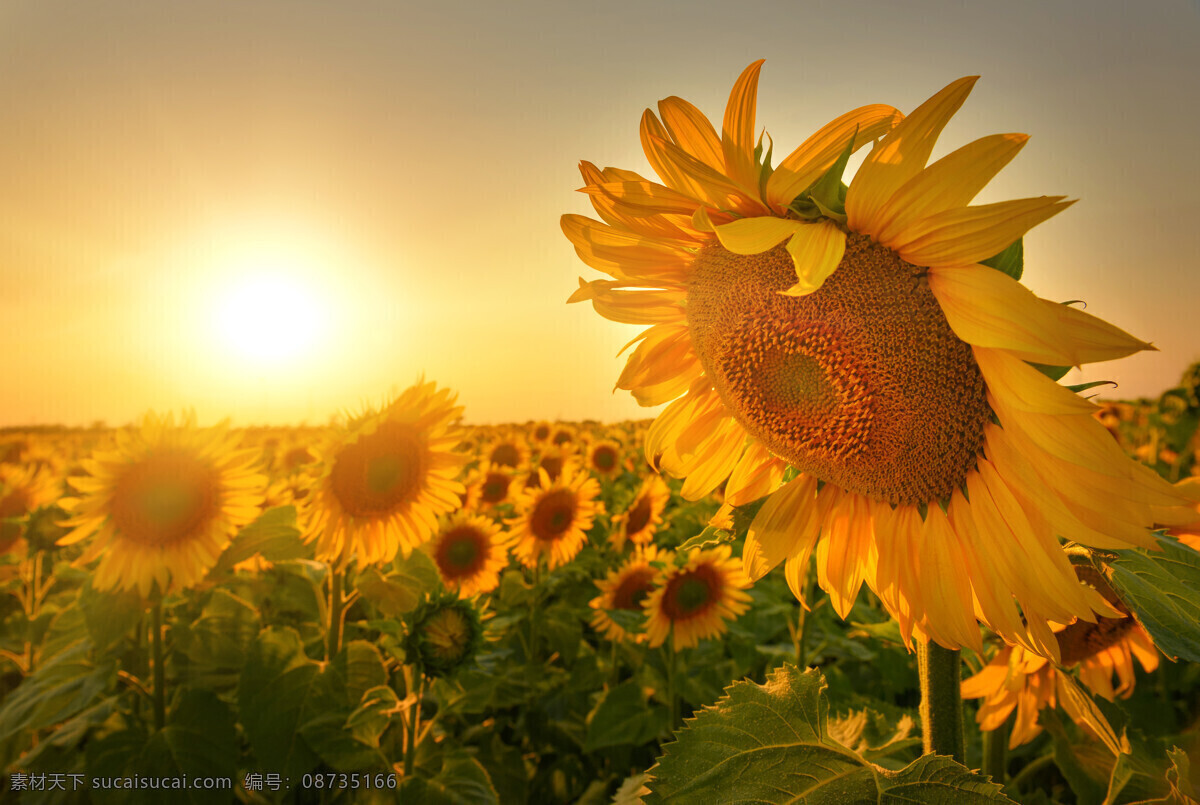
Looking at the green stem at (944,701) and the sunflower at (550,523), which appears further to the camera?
the sunflower at (550,523)

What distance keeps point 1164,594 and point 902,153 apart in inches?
29.6

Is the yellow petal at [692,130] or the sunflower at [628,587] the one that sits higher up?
the yellow petal at [692,130]

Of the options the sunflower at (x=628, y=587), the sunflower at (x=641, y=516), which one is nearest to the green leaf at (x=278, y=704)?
the sunflower at (x=628, y=587)

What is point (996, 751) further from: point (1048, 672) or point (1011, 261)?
point (1011, 261)

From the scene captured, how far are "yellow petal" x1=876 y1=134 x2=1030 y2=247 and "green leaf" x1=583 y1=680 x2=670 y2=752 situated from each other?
284 centimetres

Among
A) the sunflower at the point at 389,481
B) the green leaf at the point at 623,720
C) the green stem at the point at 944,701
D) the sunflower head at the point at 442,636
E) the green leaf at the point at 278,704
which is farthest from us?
the green leaf at the point at 623,720

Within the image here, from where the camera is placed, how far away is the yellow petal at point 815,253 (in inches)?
31.6

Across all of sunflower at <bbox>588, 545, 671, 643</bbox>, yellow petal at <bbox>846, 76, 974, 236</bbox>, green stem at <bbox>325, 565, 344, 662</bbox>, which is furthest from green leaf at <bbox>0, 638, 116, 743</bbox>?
yellow petal at <bbox>846, 76, 974, 236</bbox>

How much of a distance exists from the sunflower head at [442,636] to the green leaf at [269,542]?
0.65m

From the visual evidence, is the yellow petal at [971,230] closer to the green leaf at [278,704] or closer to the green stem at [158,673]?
the green leaf at [278,704]

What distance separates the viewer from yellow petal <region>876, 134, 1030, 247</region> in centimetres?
75

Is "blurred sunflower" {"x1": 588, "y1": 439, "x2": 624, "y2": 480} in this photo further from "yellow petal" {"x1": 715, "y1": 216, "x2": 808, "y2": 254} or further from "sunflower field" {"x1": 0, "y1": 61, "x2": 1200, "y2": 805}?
"yellow petal" {"x1": 715, "y1": 216, "x2": 808, "y2": 254}

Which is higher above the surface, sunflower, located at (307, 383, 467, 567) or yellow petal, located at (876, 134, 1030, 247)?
yellow petal, located at (876, 134, 1030, 247)

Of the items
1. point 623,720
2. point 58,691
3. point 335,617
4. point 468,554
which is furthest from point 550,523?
point 58,691
